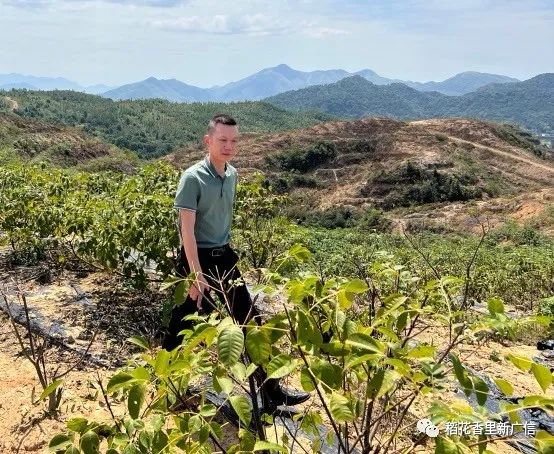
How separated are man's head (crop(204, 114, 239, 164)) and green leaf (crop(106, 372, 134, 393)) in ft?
5.79

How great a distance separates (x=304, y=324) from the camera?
1.12m

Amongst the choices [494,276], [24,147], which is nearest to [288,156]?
[24,147]

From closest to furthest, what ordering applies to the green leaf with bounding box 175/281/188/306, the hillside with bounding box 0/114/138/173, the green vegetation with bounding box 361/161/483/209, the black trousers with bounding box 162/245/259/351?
the green leaf with bounding box 175/281/188/306 < the black trousers with bounding box 162/245/259/351 < the green vegetation with bounding box 361/161/483/209 < the hillside with bounding box 0/114/138/173

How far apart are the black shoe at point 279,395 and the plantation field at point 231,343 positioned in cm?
6

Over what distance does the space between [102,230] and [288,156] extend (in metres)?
39.8

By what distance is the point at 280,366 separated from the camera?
3.56 feet

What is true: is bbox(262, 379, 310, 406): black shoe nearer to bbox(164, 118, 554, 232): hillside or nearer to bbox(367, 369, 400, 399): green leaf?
bbox(367, 369, 400, 399): green leaf

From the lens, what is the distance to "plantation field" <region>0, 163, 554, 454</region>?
1.13 m

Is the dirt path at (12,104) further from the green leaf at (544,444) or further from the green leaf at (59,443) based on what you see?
the green leaf at (544,444)

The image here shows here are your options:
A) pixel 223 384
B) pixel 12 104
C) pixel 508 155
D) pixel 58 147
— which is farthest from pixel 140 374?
pixel 12 104

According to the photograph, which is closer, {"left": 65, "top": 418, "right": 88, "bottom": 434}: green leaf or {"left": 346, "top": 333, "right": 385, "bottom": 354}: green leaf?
{"left": 346, "top": 333, "right": 385, "bottom": 354}: green leaf

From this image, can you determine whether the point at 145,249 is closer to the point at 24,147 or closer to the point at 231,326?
the point at 231,326

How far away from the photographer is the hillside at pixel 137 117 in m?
79.9

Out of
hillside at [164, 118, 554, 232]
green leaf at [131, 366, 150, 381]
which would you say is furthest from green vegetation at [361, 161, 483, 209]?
green leaf at [131, 366, 150, 381]
